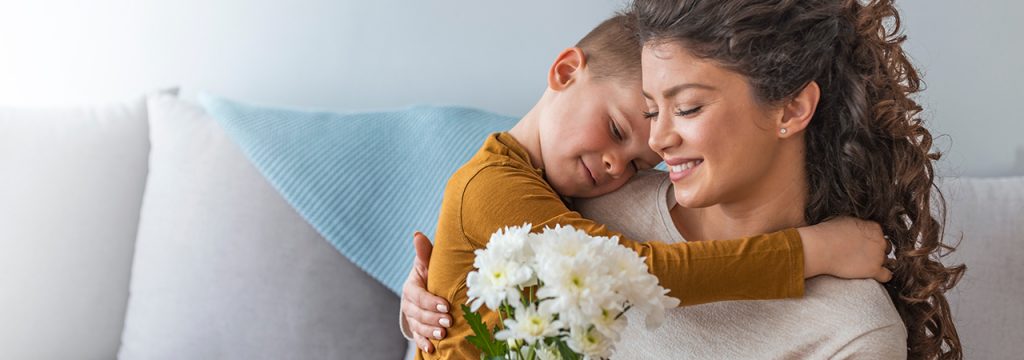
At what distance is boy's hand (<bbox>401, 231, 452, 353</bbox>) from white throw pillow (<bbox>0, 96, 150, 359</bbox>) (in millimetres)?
1000

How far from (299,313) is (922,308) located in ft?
4.12

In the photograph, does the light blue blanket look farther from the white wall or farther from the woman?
the woman

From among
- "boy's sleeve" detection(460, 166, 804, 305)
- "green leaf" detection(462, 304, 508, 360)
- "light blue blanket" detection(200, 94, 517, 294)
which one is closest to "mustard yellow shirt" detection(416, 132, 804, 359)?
"boy's sleeve" detection(460, 166, 804, 305)

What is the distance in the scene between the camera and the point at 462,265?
1.45 meters

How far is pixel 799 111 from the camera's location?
1300mm

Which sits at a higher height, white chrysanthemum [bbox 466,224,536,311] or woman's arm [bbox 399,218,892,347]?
white chrysanthemum [bbox 466,224,536,311]

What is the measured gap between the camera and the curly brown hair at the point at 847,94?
1264 millimetres

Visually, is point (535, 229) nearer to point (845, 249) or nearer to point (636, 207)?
point (636, 207)

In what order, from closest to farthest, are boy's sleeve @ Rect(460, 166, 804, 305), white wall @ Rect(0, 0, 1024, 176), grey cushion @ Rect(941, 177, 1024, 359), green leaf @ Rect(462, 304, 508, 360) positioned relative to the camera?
1. green leaf @ Rect(462, 304, 508, 360)
2. boy's sleeve @ Rect(460, 166, 804, 305)
3. grey cushion @ Rect(941, 177, 1024, 359)
4. white wall @ Rect(0, 0, 1024, 176)

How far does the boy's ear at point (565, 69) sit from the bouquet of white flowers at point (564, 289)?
0.60 m

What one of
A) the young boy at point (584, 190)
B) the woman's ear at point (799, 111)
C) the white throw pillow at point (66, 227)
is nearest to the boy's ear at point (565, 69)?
the young boy at point (584, 190)

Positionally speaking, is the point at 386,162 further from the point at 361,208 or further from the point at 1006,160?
the point at 1006,160

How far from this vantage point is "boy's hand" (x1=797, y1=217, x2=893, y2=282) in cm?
130

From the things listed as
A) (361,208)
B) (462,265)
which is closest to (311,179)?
(361,208)
